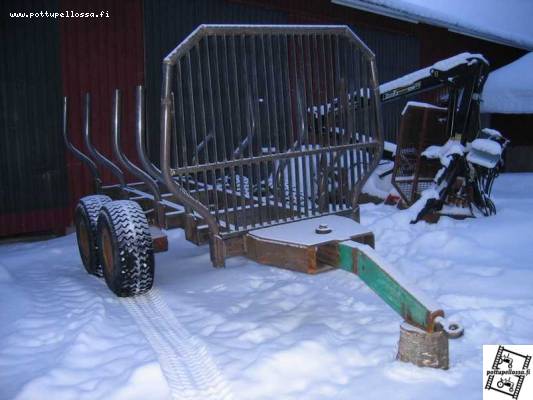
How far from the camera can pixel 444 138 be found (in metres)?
7.34

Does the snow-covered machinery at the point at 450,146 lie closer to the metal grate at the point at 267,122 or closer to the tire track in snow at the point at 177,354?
the metal grate at the point at 267,122

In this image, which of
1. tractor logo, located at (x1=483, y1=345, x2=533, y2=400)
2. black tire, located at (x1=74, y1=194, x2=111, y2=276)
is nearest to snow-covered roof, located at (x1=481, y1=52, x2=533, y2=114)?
black tire, located at (x1=74, y1=194, x2=111, y2=276)

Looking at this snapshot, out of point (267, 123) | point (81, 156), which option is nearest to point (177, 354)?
point (267, 123)

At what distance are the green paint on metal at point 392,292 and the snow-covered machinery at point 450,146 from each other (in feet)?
9.96

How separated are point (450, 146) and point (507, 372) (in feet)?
12.6

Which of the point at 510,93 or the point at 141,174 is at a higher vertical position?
the point at 510,93

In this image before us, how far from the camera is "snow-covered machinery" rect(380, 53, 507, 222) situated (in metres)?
6.71

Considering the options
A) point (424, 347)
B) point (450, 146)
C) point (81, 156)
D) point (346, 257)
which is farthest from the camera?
point (450, 146)

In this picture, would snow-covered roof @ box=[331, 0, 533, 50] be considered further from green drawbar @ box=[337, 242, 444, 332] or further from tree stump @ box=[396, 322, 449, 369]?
tree stump @ box=[396, 322, 449, 369]

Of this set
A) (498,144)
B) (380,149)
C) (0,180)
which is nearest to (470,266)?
(380,149)

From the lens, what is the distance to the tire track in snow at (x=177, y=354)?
3.24 metres

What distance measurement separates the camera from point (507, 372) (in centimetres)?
330

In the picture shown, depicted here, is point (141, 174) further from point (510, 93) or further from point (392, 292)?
point (510, 93)

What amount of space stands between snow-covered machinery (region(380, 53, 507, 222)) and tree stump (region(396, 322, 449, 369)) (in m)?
3.45
